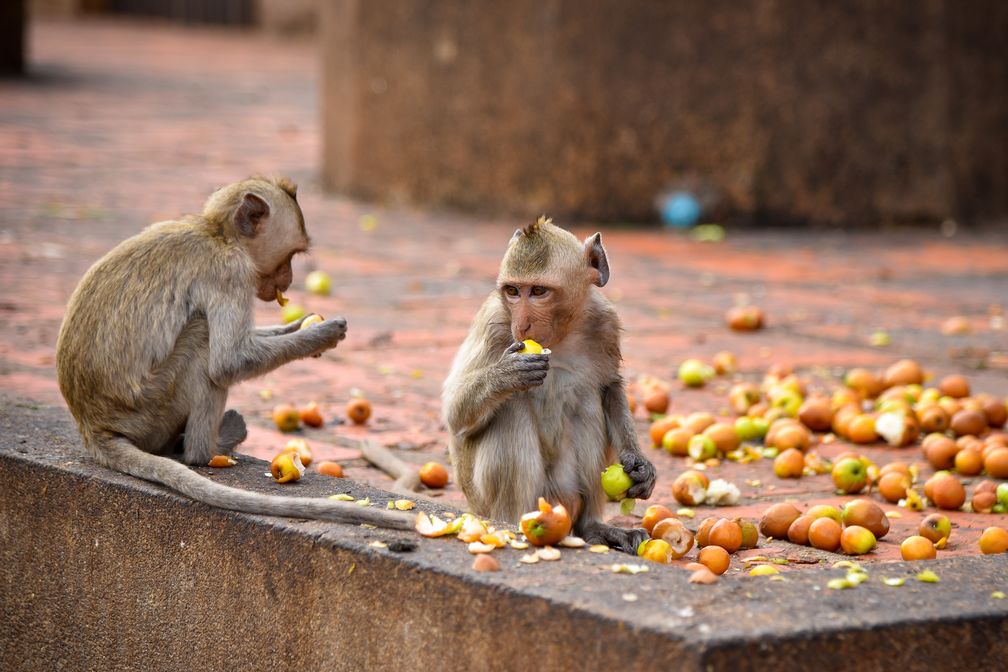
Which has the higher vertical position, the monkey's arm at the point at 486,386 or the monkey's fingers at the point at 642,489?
the monkey's arm at the point at 486,386

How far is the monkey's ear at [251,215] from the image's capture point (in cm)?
359

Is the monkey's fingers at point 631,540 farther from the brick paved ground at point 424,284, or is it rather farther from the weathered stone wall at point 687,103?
the weathered stone wall at point 687,103

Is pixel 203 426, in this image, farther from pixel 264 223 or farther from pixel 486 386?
pixel 486 386

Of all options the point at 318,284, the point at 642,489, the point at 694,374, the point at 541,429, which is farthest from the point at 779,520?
the point at 318,284

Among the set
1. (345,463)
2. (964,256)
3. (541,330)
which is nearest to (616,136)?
(964,256)

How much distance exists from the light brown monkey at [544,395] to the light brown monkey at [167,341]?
1.47 feet

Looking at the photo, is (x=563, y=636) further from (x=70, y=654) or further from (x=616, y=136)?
(x=616, y=136)

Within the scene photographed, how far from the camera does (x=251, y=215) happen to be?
362 cm

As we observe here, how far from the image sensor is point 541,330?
336 centimetres

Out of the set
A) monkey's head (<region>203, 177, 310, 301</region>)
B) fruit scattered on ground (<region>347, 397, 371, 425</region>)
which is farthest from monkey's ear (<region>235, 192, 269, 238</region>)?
fruit scattered on ground (<region>347, 397, 371, 425</region>)

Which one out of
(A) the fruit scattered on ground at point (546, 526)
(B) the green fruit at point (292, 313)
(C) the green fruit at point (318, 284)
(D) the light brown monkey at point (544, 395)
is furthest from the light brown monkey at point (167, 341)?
(C) the green fruit at point (318, 284)

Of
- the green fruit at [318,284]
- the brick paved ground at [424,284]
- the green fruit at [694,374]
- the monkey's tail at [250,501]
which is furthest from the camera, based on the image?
the green fruit at [318,284]

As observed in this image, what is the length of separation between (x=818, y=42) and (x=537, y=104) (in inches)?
66.1

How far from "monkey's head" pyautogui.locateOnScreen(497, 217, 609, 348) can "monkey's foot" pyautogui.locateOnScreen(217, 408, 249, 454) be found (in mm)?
785
